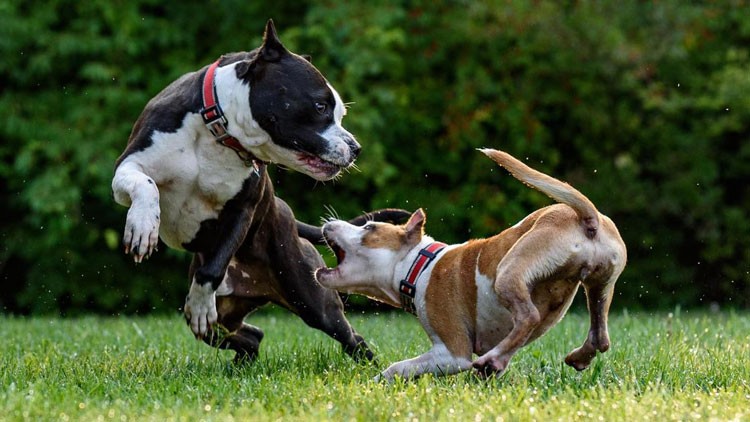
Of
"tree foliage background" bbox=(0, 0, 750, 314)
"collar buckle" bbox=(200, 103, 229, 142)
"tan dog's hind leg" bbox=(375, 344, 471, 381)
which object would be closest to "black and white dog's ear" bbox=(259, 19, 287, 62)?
"collar buckle" bbox=(200, 103, 229, 142)

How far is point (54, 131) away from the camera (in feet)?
40.7

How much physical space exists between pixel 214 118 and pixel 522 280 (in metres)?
1.65

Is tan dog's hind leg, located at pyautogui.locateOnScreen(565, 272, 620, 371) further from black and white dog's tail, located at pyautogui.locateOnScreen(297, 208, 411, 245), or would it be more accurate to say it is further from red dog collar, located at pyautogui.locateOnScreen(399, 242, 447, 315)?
black and white dog's tail, located at pyautogui.locateOnScreen(297, 208, 411, 245)

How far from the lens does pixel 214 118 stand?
521cm

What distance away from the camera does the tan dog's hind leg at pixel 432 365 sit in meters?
4.82

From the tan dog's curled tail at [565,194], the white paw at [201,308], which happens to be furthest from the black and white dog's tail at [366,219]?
the tan dog's curled tail at [565,194]

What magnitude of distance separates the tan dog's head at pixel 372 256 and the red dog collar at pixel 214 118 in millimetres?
655

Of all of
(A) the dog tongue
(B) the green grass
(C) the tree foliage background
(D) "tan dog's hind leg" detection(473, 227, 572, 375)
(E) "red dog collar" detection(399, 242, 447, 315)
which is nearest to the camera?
(B) the green grass

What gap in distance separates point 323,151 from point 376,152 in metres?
7.29

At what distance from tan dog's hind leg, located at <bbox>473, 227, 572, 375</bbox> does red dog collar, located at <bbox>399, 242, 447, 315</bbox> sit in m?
0.61

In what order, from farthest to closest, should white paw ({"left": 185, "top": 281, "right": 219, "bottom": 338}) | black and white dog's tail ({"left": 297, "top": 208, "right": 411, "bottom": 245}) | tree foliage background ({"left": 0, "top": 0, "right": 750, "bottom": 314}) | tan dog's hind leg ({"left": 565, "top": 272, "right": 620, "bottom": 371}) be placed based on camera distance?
1. tree foliage background ({"left": 0, "top": 0, "right": 750, "bottom": 314})
2. black and white dog's tail ({"left": 297, "top": 208, "right": 411, "bottom": 245})
3. white paw ({"left": 185, "top": 281, "right": 219, "bottom": 338})
4. tan dog's hind leg ({"left": 565, "top": 272, "right": 620, "bottom": 371})

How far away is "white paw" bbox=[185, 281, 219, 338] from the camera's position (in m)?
5.32

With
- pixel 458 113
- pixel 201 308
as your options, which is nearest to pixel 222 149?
pixel 201 308

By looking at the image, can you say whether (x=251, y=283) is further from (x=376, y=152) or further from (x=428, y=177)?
(x=428, y=177)
